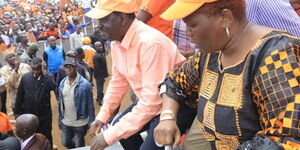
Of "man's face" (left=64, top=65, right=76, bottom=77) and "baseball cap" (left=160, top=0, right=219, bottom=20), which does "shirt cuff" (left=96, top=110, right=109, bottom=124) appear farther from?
"man's face" (left=64, top=65, right=76, bottom=77)

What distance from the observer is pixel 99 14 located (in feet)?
7.48

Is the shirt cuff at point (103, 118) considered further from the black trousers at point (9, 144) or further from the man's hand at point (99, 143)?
the black trousers at point (9, 144)

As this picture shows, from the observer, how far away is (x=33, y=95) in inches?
221

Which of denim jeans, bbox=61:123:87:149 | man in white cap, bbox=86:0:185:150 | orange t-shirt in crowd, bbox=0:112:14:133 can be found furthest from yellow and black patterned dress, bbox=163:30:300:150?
denim jeans, bbox=61:123:87:149

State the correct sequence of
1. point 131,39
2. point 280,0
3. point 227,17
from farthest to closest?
point 131,39 < point 280,0 < point 227,17

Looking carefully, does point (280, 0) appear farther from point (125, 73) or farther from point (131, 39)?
point (125, 73)

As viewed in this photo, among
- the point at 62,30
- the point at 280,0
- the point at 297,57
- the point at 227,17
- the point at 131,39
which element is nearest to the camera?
the point at 297,57

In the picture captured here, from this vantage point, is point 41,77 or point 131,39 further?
point 41,77

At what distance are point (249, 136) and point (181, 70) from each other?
576 millimetres

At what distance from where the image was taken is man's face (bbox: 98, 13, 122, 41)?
2301 millimetres

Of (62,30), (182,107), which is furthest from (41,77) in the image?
(62,30)

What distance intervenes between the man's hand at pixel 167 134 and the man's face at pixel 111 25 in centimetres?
89

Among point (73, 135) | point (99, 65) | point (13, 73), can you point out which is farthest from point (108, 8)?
point (99, 65)

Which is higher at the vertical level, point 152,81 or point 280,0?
point 280,0
